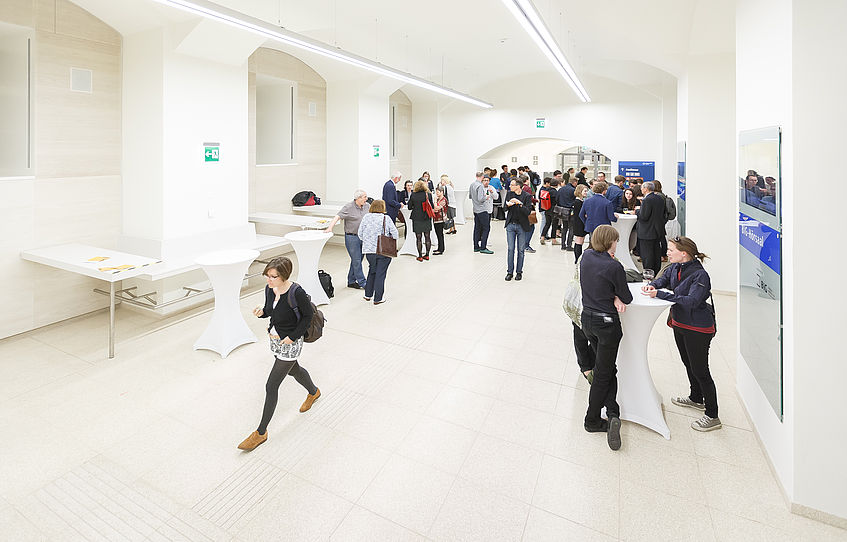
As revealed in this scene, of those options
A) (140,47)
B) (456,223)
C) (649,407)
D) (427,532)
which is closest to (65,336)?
(140,47)

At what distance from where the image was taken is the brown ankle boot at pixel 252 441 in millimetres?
3113

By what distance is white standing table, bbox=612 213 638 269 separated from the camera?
7.79 m

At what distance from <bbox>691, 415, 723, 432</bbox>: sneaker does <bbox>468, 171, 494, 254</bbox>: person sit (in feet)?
20.7

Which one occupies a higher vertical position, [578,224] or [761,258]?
[578,224]

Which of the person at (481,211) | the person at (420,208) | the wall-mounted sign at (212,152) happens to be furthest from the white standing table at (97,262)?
the person at (481,211)

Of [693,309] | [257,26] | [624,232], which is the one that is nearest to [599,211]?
[624,232]

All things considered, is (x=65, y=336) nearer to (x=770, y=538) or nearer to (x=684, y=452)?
(x=684, y=452)

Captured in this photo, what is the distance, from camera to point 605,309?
3076 millimetres

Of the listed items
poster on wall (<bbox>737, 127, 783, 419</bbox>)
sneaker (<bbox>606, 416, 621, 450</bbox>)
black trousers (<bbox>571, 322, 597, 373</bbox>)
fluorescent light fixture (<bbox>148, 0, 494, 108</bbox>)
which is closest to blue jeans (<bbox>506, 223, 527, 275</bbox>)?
fluorescent light fixture (<bbox>148, 0, 494, 108</bbox>)

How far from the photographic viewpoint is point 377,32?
27.3 ft

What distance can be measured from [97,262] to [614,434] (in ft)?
17.2

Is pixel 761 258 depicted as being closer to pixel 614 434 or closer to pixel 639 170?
pixel 614 434

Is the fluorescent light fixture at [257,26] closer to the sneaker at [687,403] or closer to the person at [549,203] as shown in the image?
the person at [549,203]

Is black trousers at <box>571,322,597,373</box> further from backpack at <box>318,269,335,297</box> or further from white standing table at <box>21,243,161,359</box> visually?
white standing table at <box>21,243,161,359</box>
